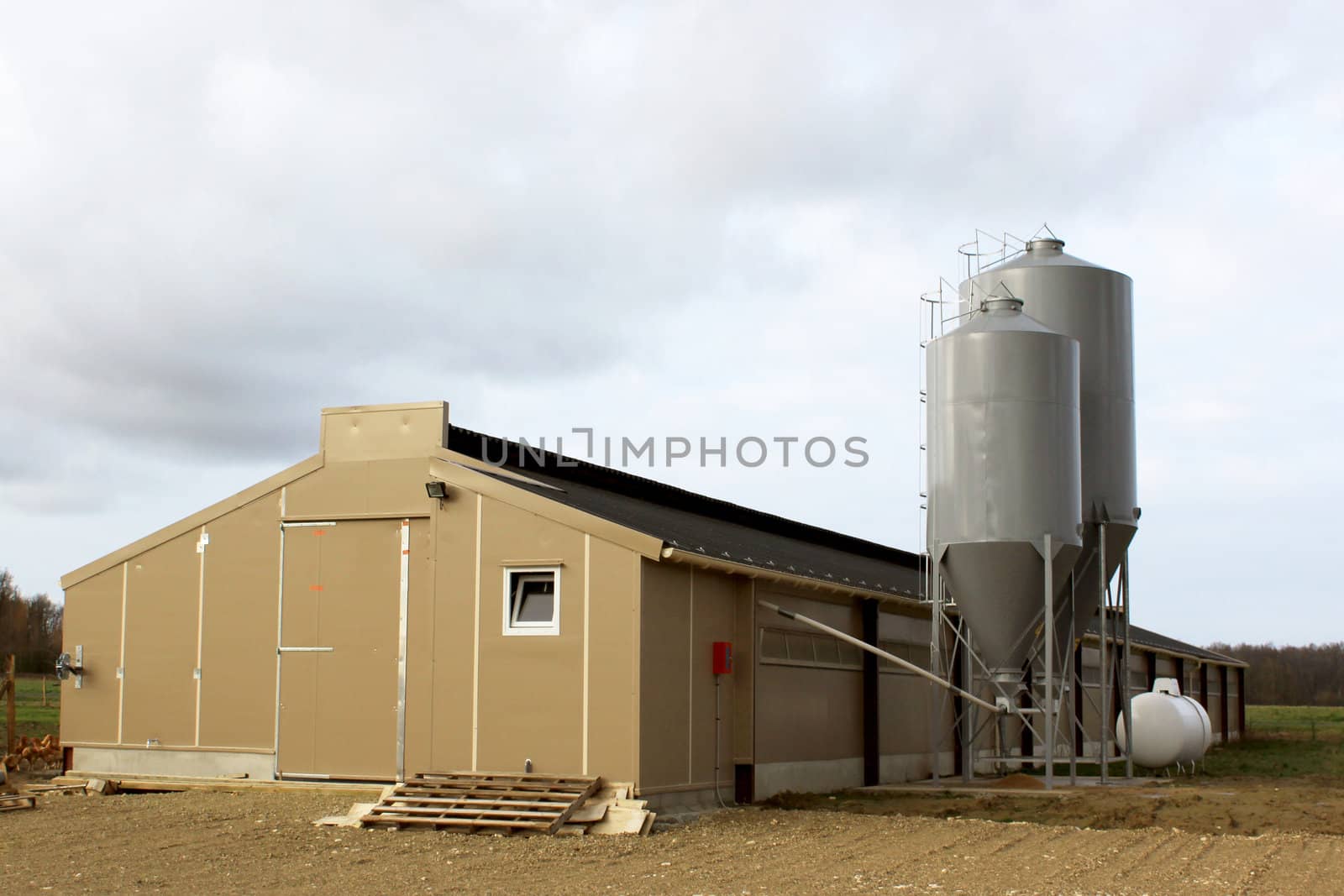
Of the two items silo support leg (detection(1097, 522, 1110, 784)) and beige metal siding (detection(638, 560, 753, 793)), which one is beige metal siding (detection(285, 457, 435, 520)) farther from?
silo support leg (detection(1097, 522, 1110, 784))

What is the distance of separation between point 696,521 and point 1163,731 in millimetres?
11170

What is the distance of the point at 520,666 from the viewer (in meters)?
16.7

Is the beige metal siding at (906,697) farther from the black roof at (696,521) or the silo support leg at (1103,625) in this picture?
the silo support leg at (1103,625)

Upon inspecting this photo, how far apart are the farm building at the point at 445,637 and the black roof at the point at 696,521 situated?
12cm

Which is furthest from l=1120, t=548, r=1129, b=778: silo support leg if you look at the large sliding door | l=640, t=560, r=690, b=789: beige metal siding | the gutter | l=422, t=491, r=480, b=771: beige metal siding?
the large sliding door

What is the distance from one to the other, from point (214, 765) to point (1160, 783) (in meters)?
14.6

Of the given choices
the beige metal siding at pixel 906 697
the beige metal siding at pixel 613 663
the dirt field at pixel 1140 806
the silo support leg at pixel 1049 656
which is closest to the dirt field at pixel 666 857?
the dirt field at pixel 1140 806

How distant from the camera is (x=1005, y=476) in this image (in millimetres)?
19953

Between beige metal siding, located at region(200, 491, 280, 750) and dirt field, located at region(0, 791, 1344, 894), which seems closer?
dirt field, located at region(0, 791, 1344, 894)

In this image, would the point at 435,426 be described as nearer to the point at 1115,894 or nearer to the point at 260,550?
the point at 260,550

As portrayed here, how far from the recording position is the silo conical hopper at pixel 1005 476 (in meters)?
19.9

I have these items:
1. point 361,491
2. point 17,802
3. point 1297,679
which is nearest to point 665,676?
point 361,491

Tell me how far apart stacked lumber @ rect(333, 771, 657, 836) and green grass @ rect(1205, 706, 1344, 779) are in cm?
1569

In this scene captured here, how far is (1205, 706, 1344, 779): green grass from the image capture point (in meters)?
28.2
